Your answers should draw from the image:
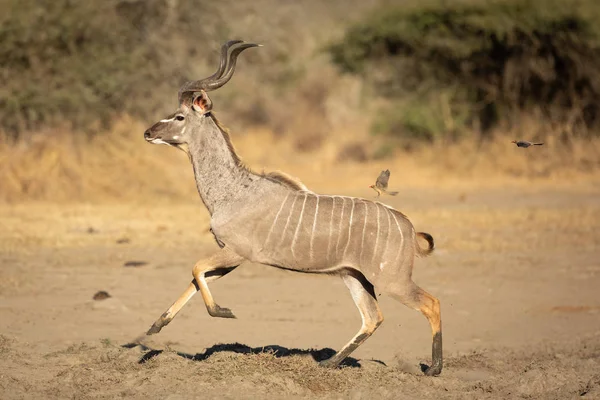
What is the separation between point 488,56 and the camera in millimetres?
19094

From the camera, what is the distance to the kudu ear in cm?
620

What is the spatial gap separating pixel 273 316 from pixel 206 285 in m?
2.19

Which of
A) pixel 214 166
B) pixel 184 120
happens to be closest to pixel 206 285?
pixel 214 166

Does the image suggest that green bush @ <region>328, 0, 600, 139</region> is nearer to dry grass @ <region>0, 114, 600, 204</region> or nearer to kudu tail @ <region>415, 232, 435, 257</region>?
dry grass @ <region>0, 114, 600, 204</region>

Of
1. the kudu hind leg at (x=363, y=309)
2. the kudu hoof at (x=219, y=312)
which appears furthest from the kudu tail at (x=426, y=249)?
the kudu hoof at (x=219, y=312)

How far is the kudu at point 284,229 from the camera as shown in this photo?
5965mm

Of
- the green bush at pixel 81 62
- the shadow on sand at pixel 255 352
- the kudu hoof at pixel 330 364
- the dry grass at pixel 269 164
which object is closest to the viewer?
the kudu hoof at pixel 330 364

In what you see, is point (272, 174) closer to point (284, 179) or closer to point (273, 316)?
point (284, 179)

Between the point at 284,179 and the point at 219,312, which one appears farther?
the point at 284,179

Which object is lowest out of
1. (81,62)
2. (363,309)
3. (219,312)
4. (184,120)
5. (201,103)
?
(363,309)

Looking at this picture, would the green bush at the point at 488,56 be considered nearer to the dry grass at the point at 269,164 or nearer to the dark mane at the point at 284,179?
the dry grass at the point at 269,164

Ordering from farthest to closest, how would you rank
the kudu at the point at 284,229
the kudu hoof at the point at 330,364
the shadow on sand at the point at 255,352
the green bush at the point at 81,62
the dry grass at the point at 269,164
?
the green bush at the point at 81,62
the dry grass at the point at 269,164
the shadow on sand at the point at 255,352
the kudu hoof at the point at 330,364
the kudu at the point at 284,229

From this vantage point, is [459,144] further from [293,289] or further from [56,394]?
[56,394]

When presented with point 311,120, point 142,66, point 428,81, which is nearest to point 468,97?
point 428,81
